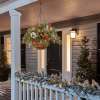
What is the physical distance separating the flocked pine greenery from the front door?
154 centimetres

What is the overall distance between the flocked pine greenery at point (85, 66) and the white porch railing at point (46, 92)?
2761mm

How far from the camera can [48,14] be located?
8.23 meters

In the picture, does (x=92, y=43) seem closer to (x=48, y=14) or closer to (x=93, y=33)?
(x=93, y=33)

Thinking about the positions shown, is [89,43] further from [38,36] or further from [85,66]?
[38,36]

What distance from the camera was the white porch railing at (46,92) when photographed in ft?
13.1

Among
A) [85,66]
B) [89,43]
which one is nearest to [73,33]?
[89,43]

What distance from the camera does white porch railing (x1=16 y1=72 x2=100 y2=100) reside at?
4.00 meters

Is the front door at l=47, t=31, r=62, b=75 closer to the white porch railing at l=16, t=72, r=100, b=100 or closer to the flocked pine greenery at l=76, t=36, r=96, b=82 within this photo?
the flocked pine greenery at l=76, t=36, r=96, b=82

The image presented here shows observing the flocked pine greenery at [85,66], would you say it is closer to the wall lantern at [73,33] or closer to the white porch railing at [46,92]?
the wall lantern at [73,33]

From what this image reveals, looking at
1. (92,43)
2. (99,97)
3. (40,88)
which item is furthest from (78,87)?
(92,43)

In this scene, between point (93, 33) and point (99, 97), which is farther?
point (93, 33)

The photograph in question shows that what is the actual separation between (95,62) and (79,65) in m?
0.46

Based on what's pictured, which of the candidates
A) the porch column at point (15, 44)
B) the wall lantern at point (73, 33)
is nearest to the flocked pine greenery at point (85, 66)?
the wall lantern at point (73, 33)

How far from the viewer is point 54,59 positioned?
35.1ft
